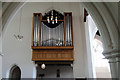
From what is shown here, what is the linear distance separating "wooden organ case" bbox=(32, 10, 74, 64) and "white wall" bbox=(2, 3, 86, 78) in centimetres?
73

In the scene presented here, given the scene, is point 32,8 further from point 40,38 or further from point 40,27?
point 40,38

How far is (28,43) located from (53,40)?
2.01 meters

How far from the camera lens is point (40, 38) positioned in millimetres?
8383

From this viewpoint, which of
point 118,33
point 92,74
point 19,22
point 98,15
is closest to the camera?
point 118,33

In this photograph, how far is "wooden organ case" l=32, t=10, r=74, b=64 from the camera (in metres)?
7.99

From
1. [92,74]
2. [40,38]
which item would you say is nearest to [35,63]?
[40,38]

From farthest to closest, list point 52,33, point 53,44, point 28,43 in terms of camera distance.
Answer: point 28,43, point 52,33, point 53,44

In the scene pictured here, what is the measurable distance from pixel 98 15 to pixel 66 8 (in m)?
7.60

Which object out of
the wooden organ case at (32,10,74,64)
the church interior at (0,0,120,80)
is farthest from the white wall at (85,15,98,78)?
the wooden organ case at (32,10,74,64)

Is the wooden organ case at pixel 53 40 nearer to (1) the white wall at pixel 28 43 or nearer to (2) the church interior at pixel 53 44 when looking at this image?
(2) the church interior at pixel 53 44

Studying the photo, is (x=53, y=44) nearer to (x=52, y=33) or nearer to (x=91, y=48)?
(x=52, y=33)

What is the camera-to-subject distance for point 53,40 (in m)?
8.42

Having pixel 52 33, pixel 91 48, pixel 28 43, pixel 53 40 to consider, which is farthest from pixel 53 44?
pixel 91 48

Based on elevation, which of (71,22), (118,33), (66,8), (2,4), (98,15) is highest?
(66,8)
